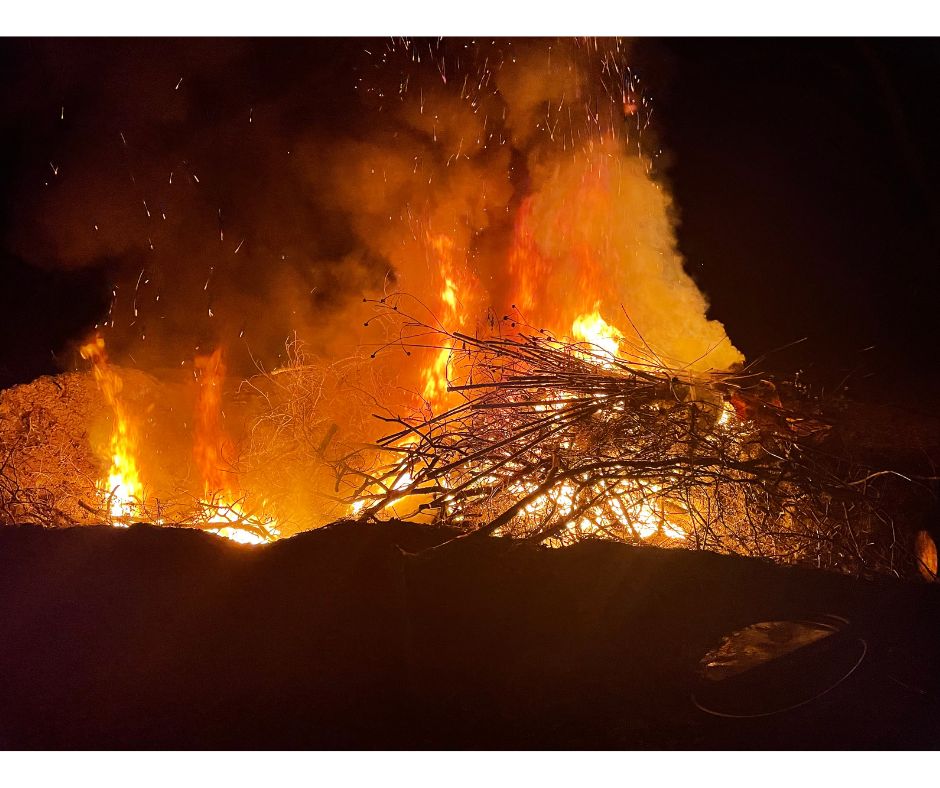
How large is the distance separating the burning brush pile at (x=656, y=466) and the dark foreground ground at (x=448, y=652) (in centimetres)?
27

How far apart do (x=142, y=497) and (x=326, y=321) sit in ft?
9.06

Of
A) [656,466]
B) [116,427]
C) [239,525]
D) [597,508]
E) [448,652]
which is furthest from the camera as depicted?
[116,427]

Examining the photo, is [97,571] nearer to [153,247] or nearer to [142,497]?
[142,497]

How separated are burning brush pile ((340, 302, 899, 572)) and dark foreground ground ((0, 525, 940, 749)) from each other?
0.27 metres

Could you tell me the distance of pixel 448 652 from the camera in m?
3.20

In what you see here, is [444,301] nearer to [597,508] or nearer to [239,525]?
[239,525]

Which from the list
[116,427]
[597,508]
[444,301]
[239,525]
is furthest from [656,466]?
[116,427]

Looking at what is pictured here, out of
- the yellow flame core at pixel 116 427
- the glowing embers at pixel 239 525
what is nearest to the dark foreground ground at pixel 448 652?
the glowing embers at pixel 239 525

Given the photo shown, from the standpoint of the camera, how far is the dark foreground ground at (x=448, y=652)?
3139mm

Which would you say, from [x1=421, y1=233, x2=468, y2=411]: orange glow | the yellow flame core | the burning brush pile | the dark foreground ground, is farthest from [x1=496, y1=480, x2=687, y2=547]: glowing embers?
the yellow flame core

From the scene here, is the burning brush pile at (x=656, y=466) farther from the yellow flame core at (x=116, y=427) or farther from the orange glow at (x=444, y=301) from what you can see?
the yellow flame core at (x=116, y=427)

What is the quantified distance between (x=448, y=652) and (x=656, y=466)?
4.67ft

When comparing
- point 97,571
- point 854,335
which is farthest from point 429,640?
point 854,335

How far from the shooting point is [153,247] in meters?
7.49
